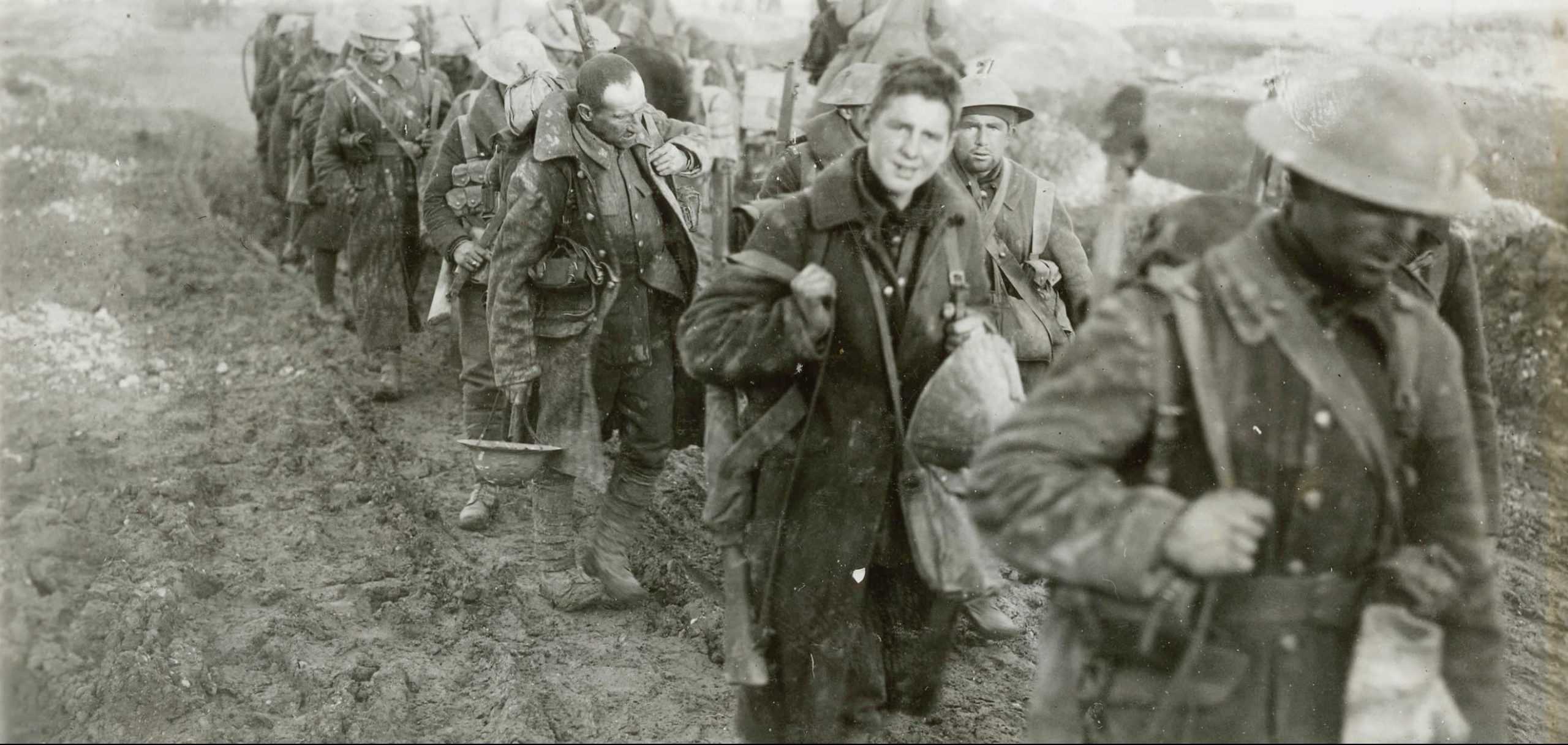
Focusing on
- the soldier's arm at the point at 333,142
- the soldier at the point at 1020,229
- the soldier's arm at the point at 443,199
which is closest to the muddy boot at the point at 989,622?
the soldier at the point at 1020,229

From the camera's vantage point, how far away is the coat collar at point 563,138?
531 centimetres

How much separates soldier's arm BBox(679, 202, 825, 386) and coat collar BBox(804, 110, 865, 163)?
2.50 metres

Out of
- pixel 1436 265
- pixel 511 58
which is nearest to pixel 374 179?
pixel 511 58

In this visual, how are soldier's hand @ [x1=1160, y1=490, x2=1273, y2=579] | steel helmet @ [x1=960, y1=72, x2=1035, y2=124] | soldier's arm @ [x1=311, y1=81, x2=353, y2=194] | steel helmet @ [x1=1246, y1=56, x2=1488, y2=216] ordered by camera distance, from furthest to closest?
→ soldier's arm @ [x1=311, y1=81, x2=353, y2=194] < steel helmet @ [x1=960, y1=72, x2=1035, y2=124] < steel helmet @ [x1=1246, y1=56, x2=1488, y2=216] < soldier's hand @ [x1=1160, y1=490, x2=1273, y2=579]

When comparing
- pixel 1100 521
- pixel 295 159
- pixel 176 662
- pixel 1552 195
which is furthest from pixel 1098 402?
pixel 295 159

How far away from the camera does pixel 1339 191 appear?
2443 mm

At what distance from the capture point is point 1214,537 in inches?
91.3

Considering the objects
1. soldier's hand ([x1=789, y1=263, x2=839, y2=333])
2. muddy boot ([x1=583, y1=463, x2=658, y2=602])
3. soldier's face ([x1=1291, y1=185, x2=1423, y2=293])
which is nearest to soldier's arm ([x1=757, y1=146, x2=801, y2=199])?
muddy boot ([x1=583, y1=463, x2=658, y2=602])

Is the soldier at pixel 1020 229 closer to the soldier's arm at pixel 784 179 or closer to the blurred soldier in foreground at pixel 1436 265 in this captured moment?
the soldier's arm at pixel 784 179

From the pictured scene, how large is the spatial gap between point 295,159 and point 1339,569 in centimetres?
1147

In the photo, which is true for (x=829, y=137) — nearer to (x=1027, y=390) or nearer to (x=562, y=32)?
(x=1027, y=390)

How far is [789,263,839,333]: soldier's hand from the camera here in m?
3.32

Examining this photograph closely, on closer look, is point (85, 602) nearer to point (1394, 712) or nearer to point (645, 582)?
point (645, 582)

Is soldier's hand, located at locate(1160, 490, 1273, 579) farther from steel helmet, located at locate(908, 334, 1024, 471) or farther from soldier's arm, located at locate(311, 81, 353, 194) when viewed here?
soldier's arm, located at locate(311, 81, 353, 194)
